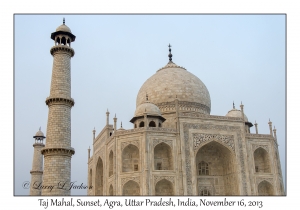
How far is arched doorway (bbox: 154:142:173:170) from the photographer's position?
63.3ft

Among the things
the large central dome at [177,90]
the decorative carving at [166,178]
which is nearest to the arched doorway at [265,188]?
the decorative carving at [166,178]

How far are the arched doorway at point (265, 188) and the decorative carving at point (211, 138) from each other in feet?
8.31

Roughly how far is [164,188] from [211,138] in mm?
3700

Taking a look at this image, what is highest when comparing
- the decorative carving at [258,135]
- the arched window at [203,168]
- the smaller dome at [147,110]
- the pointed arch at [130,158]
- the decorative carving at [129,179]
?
the smaller dome at [147,110]

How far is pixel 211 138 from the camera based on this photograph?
20.0m

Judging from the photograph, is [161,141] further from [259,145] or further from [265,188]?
[265,188]

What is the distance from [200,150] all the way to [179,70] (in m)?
6.84

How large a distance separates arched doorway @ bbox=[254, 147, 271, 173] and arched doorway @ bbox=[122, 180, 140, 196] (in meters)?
7.17

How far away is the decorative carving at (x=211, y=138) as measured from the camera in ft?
64.5

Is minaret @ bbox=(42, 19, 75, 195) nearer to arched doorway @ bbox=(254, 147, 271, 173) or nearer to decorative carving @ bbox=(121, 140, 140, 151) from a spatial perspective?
decorative carving @ bbox=(121, 140, 140, 151)

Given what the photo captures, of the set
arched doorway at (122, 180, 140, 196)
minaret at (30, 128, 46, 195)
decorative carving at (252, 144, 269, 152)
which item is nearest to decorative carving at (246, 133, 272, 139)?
decorative carving at (252, 144, 269, 152)

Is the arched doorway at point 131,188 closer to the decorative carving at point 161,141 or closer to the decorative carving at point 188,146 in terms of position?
the decorative carving at point 161,141

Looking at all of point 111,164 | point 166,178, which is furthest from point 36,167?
point 166,178
